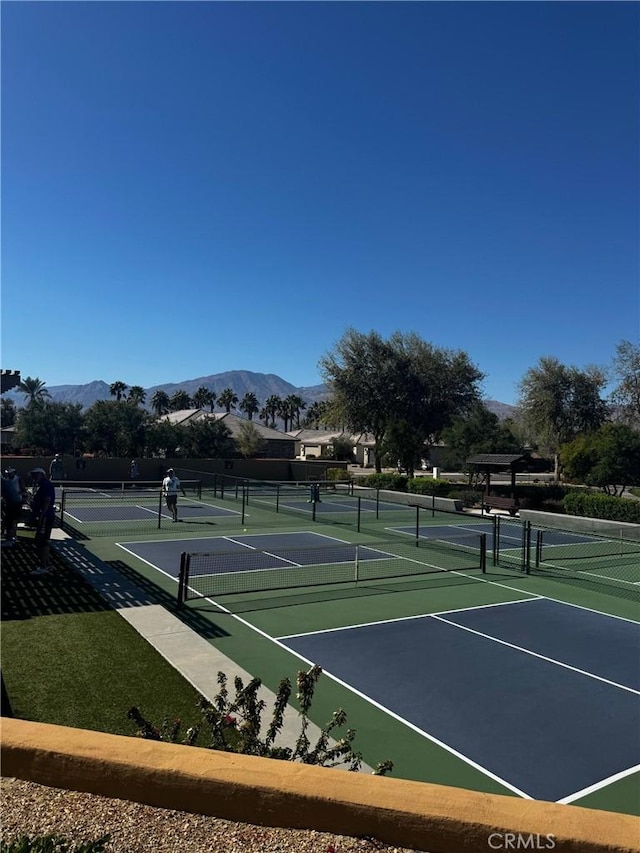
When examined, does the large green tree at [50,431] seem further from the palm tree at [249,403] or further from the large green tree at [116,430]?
the palm tree at [249,403]

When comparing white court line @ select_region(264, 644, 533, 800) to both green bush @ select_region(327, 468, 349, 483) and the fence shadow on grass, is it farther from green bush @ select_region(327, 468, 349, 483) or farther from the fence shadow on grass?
green bush @ select_region(327, 468, 349, 483)

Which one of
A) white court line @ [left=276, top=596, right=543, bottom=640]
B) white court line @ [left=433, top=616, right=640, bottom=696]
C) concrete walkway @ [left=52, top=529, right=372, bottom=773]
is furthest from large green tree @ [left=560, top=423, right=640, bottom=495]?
concrete walkway @ [left=52, top=529, right=372, bottom=773]

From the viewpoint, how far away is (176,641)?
8.85 m

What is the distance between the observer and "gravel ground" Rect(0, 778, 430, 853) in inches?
135

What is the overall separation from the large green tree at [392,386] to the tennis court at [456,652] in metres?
31.8

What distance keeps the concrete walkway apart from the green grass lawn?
0.54 ft

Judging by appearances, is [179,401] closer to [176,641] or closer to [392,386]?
[392,386]

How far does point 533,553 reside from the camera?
18.0 meters

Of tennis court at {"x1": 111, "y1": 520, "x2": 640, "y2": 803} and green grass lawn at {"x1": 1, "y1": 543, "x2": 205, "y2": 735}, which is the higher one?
green grass lawn at {"x1": 1, "y1": 543, "x2": 205, "y2": 735}

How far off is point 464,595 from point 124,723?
8.18 meters

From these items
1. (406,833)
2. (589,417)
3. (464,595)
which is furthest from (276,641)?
(589,417)

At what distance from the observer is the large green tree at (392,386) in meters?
47.8

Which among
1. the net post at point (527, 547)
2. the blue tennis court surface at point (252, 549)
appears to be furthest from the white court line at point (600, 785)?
the net post at point (527, 547)

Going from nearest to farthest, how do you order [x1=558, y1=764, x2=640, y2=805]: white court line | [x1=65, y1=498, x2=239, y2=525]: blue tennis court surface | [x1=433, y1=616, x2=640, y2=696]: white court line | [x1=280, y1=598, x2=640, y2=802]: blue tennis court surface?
[x1=558, y1=764, x2=640, y2=805]: white court line → [x1=280, y1=598, x2=640, y2=802]: blue tennis court surface → [x1=433, y1=616, x2=640, y2=696]: white court line → [x1=65, y1=498, x2=239, y2=525]: blue tennis court surface
